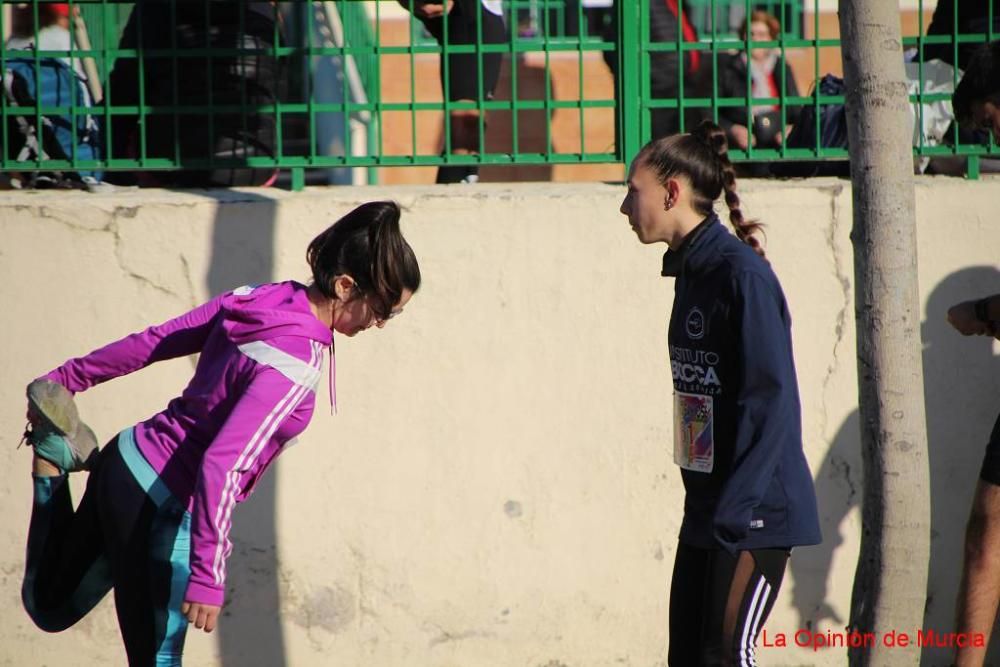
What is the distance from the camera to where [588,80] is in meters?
9.04

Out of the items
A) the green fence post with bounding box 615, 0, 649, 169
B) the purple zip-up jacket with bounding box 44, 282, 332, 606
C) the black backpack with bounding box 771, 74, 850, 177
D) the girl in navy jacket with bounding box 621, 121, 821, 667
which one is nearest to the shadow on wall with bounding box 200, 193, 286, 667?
the purple zip-up jacket with bounding box 44, 282, 332, 606

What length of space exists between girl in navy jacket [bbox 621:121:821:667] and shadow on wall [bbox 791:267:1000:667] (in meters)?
1.41

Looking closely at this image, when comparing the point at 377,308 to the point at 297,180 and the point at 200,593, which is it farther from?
the point at 297,180

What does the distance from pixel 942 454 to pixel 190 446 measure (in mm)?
2852

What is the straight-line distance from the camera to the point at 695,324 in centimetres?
323

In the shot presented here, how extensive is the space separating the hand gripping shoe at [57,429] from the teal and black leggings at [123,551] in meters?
0.06

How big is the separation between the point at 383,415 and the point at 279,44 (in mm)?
1537

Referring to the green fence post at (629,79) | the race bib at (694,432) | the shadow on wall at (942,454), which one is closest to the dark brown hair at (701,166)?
the race bib at (694,432)

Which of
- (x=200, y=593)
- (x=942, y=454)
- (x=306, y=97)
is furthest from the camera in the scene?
(x=306, y=97)

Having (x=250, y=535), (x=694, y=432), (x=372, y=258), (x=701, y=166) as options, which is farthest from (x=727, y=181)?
(x=250, y=535)

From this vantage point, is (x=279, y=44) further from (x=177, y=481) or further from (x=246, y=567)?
(x=177, y=481)

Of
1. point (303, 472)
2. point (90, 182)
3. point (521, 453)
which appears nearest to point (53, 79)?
point (90, 182)

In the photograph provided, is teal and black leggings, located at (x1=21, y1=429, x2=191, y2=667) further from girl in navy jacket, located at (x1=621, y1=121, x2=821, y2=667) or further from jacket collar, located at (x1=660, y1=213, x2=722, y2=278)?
jacket collar, located at (x1=660, y1=213, x2=722, y2=278)

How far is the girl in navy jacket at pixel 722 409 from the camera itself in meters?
3.07
